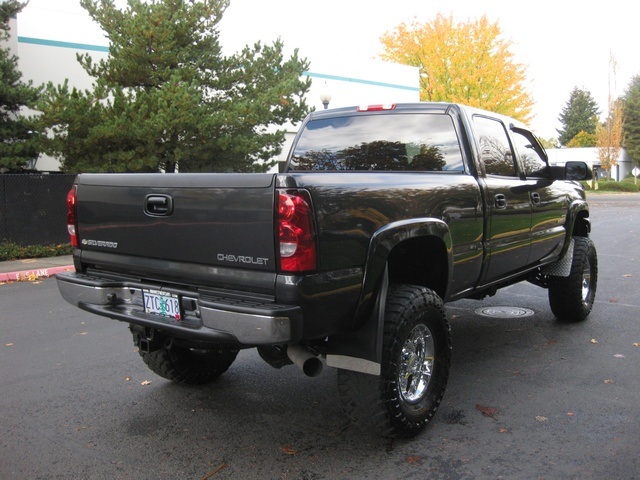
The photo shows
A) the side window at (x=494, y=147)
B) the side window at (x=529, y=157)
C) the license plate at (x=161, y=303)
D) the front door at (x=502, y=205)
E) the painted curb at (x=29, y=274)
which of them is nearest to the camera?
the license plate at (x=161, y=303)

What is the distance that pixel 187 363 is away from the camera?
449 centimetres

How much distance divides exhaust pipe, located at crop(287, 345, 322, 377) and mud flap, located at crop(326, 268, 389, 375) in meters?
0.09

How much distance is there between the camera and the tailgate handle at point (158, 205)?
341 cm

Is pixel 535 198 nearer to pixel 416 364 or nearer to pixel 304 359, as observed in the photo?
pixel 416 364

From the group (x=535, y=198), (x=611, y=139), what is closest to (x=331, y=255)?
(x=535, y=198)

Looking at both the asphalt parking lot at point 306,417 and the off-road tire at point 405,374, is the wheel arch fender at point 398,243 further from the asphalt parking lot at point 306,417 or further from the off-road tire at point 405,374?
the asphalt parking lot at point 306,417

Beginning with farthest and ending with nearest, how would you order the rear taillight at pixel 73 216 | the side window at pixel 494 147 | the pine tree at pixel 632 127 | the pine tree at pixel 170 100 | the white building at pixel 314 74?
the pine tree at pixel 632 127
the white building at pixel 314 74
the pine tree at pixel 170 100
the side window at pixel 494 147
the rear taillight at pixel 73 216

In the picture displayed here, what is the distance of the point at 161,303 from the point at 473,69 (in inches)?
1403

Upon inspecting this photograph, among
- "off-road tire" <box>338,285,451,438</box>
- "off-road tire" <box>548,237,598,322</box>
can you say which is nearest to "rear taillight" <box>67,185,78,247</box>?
"off-road tire" <box>338,285,451,438</box>

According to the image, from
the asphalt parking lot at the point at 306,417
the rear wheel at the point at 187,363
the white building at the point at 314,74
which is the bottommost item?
the asphalt parking lot at the point at 306,417

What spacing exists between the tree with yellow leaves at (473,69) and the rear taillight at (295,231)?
113ft

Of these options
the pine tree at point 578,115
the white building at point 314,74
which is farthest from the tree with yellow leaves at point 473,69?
the pine tree at point 578,115

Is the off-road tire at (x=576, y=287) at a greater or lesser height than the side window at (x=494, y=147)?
lesser

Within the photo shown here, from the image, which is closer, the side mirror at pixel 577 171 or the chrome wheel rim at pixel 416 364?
the chrome wheel rim at pixel 416 364
